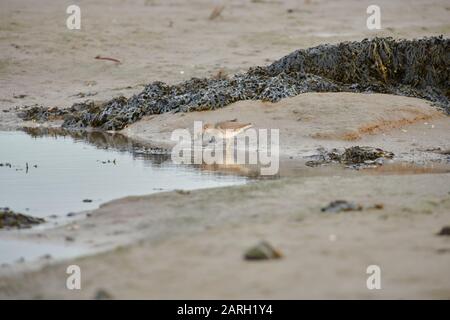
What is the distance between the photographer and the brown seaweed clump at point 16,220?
6762mm

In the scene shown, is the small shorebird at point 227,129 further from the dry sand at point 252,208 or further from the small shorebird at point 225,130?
the dry sand at point 252,208

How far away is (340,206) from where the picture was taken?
645 cm

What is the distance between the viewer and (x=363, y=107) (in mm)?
11133

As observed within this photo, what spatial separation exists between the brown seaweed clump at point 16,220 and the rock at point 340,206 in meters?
2.15

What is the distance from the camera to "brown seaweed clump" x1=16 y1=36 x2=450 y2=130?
12255 millimetres

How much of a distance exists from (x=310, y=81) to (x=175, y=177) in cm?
403

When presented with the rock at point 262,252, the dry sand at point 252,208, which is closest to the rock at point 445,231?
the dry sand at point 252,208

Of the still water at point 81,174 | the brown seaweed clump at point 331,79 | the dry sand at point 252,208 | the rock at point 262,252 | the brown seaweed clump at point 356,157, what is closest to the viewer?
the dry sand at point 252,208

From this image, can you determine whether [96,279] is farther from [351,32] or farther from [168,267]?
[351,32]

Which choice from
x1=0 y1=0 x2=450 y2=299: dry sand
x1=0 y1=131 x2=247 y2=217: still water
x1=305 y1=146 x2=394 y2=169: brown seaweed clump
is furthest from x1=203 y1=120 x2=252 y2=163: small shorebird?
x1=305 y1=146 x2=394 y2=169: brown seaweed clump

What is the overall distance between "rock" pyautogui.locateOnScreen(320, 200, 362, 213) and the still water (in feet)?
6.06

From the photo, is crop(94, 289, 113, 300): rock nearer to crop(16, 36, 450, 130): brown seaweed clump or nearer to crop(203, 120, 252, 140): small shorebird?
crop(203, 120, 252, 140): small shorebird

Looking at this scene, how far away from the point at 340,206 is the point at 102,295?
229 cm

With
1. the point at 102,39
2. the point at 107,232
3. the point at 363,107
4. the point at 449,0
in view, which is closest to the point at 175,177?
the point at 107,232
